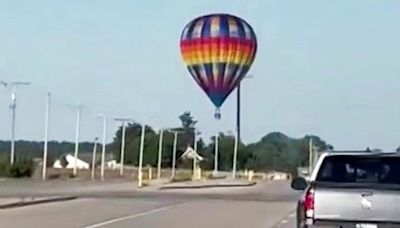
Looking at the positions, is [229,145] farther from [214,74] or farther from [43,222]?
[43,222]

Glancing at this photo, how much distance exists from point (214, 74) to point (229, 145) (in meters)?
84.5

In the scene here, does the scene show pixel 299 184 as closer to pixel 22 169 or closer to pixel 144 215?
pixel 144 215

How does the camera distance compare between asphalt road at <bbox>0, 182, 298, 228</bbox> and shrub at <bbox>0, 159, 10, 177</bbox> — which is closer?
asphalt road at <bbox>0, 182, 298, 228</bbox>

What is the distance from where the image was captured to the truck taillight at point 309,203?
1597 cm

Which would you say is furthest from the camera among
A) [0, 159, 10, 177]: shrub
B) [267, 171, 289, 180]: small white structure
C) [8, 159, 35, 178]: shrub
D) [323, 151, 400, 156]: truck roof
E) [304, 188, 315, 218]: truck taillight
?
[267, 171, 289, 180]: small white structure

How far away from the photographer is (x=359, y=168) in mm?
16938

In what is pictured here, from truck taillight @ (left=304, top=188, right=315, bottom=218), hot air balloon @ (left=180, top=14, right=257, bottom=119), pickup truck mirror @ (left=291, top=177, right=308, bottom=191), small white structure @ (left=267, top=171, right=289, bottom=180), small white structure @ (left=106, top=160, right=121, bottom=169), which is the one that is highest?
hot air balloon @ (left=180, top=14, right=257, bottom=119)

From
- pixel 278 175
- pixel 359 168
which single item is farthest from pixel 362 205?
pixel 278 175

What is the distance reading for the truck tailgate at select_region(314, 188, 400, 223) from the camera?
15.8 m

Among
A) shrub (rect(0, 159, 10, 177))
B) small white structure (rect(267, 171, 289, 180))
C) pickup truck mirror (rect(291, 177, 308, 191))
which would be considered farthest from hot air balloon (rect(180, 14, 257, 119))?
pickup truck mirror (rect(291, 177, 308, 191))

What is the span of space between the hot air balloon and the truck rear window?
180ft

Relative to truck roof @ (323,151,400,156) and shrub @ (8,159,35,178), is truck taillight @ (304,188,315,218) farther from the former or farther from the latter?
shrub @ (8,159,35,178)

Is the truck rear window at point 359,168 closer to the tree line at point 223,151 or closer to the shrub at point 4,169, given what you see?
the shrub at point 4,169

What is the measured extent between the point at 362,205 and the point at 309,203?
73 centimetres
